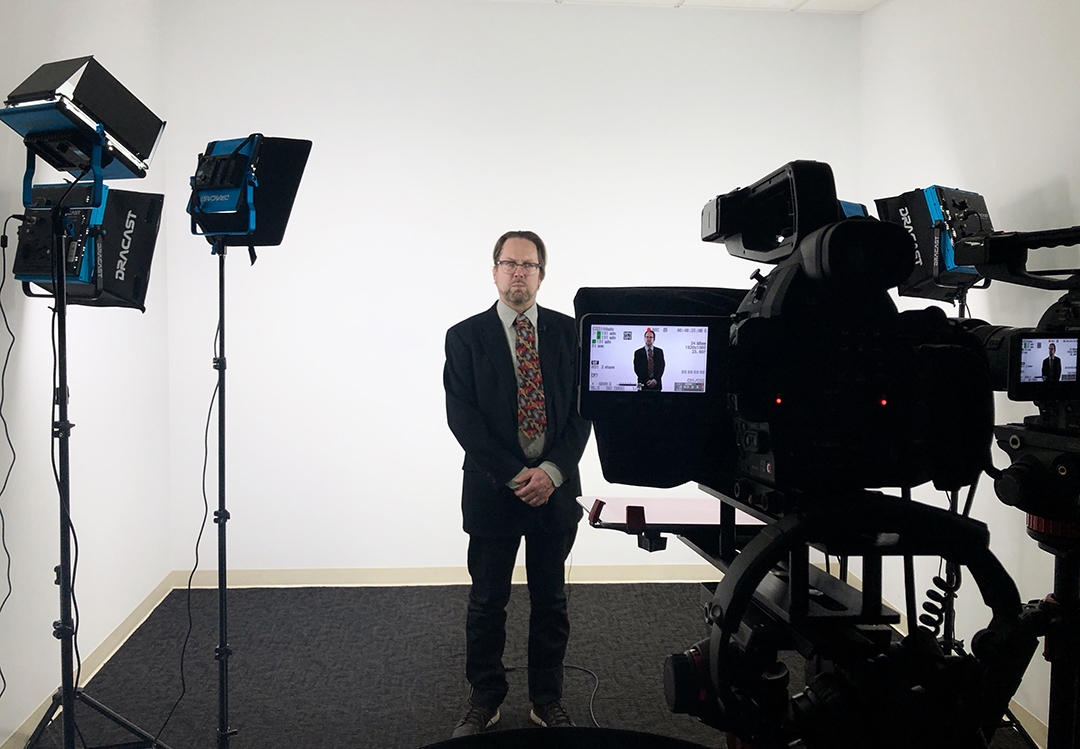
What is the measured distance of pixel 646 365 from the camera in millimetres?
909

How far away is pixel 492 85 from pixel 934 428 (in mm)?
3391

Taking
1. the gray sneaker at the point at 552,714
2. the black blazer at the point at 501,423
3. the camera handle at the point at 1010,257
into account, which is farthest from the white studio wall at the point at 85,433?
the camera handle at the point at 1010,257

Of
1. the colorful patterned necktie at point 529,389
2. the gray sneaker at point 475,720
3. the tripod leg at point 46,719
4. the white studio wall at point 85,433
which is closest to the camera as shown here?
the tripod leg at point 46,719

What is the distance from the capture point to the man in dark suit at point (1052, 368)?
1737 millimetres

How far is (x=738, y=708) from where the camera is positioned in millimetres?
788

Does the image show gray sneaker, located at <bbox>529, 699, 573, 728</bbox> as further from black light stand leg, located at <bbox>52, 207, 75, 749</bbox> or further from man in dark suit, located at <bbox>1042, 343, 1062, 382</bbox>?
man in dark suit, located at <bbox>1042, 343, 1062, 382</bbox>

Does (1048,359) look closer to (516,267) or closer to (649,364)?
(649,364)

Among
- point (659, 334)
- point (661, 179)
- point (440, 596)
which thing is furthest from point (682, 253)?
point (659, 334)

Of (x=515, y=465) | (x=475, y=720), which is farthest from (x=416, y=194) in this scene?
(x=475, y=720)

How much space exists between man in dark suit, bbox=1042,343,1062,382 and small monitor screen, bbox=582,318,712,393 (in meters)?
1.28

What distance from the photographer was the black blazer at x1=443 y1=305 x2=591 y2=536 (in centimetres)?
238

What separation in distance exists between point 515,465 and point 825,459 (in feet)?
5.22

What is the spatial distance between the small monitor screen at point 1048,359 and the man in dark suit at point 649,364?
4.18 feet

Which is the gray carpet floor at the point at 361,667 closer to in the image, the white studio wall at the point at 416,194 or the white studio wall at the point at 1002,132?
the white studio wall at the point at 416,194
